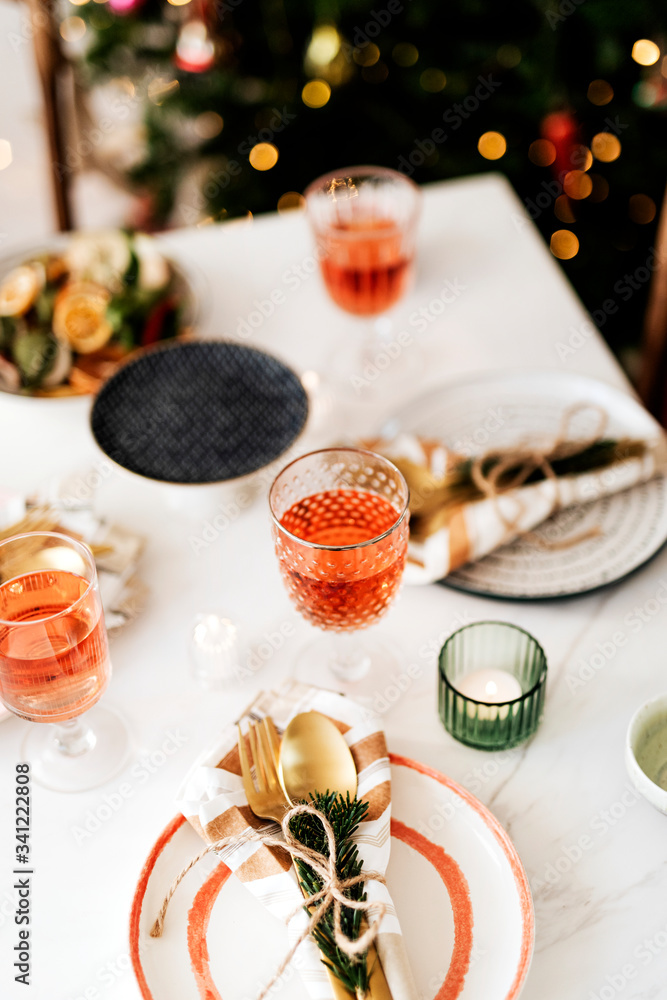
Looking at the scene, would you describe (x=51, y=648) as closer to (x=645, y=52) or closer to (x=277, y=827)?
(x=277, y=827)

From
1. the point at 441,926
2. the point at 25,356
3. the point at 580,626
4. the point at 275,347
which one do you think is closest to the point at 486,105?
the point at 275,347

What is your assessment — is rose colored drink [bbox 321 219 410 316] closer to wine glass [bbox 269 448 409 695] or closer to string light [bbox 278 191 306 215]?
wine glass [bbox 269 448 409 695]

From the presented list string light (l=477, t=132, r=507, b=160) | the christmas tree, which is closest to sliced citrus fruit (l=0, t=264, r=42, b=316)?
the christmas tree

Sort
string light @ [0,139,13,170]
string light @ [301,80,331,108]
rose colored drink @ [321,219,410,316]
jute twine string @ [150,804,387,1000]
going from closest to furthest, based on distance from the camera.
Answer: jute twine string @ [150,804,387,1000] → rose colored drink @ [321,219,410,316] → string light @ [301,80,331,108] → string light @ [0,139,13,170]

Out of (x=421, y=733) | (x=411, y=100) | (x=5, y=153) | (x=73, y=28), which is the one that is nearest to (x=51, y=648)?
(x=421, y=733)

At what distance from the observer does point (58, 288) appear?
1.22 metres

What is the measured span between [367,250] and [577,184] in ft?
3.96

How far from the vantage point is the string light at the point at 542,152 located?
81.1 inches

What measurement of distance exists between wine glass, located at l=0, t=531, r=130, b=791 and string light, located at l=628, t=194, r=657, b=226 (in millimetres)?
1769

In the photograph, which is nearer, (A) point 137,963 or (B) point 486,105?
(A) point 137,963

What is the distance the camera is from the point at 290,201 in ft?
7.14

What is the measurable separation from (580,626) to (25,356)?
0.74 m

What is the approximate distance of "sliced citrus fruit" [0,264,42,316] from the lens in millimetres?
1188

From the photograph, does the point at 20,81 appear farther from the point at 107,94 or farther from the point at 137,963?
the point at 137,963
